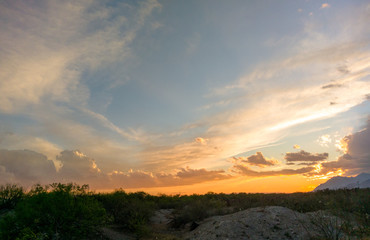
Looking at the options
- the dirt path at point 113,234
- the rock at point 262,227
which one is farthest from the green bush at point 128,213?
the rock at point 262,227

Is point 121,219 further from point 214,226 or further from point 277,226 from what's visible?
point 277,226

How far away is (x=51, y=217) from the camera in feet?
36.4

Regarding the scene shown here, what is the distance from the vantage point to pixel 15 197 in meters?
16.4

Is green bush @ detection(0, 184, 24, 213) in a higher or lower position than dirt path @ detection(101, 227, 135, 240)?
higher

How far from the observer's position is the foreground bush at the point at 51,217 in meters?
10.6

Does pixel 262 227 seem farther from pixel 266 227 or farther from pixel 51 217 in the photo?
pixel 51 217

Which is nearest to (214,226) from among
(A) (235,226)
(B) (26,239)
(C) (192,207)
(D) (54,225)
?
(A) (235,226)

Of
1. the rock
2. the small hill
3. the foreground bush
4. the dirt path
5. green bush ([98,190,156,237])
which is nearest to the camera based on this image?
the foreground bush

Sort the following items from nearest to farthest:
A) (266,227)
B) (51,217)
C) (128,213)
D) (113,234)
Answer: (51,217)
(266,227)
(113,234)
(128,213)

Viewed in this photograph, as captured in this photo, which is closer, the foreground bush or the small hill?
the foreground bush

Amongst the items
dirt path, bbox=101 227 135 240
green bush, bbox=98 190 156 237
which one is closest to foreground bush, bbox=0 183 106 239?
dirt path, bbox=101 227 135 240

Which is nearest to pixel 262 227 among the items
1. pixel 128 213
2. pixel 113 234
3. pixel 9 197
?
pixel 113 234

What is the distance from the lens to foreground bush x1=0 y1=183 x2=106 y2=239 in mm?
10562

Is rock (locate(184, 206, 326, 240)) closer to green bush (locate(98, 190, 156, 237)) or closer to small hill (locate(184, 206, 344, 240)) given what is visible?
small hill (locate(184, 206, 344, 240))
